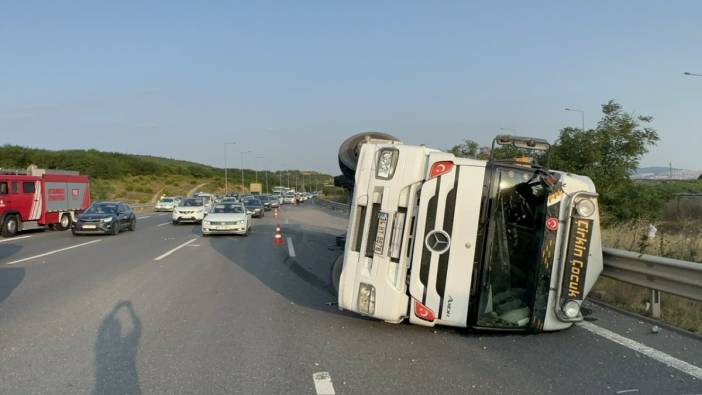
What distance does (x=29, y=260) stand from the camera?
12.8m

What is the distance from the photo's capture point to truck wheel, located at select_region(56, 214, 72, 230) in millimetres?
23977

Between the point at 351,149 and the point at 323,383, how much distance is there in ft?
21.9

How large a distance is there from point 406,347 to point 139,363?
2.59m

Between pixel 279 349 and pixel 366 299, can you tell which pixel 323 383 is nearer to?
pixel 279 349

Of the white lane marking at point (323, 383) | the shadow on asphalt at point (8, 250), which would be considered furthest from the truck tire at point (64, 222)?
the white lane marking at point (323, 383)

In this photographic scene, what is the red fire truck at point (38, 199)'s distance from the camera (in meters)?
20.6

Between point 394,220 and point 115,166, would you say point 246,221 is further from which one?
point 115,166

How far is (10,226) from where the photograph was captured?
→ 20.5 m

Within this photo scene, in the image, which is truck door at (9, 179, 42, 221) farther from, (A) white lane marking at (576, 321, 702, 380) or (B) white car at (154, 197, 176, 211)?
(B) white car at (154, 197, 176, 211)

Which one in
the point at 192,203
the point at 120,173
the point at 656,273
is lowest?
the point at 120,173

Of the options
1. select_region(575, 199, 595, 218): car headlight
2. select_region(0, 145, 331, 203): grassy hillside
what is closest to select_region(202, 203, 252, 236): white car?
select_region(575, 199, 595, 218): car headlight

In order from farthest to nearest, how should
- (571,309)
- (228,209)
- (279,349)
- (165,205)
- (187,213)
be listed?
(165,205), (187,213), (228,209), (571,309), (279,349)

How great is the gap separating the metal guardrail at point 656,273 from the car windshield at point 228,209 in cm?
1617

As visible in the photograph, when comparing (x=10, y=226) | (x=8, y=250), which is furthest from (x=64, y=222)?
(x=8, y=250)
